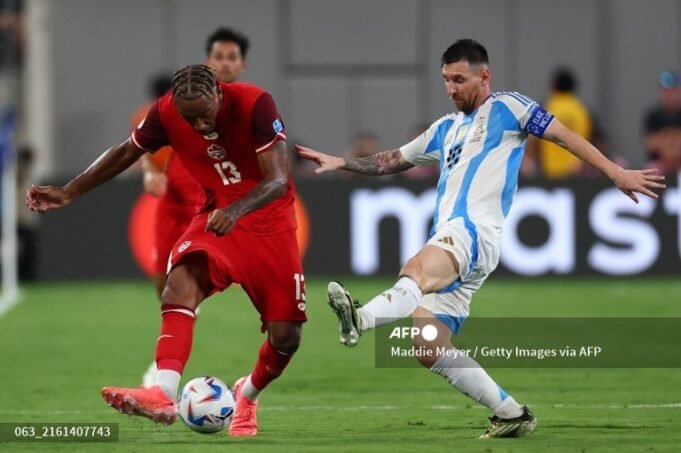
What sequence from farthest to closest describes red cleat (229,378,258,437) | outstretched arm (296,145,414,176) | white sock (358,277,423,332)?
1. outstretched arm (296,145,414,176)
2. red cleat (229,378,258,437)
3. white sock (358,277,423,332)

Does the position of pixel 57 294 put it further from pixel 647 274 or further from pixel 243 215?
pixel 243 215

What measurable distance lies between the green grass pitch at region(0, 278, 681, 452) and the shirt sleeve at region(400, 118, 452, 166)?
1513mm

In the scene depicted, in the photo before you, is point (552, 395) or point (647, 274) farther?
point (647, 274)

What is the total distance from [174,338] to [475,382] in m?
1.61

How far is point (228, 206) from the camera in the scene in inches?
308

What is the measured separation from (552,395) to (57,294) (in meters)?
9.51

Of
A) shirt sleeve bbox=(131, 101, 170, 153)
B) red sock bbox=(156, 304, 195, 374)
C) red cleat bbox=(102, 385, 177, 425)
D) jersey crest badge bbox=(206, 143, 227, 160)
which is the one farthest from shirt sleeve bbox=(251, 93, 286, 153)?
red cleat bbox=(102, 385, 177, 425)

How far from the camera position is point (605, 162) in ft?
26.5

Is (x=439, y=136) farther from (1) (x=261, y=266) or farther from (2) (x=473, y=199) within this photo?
(1) (x=261, y=266)

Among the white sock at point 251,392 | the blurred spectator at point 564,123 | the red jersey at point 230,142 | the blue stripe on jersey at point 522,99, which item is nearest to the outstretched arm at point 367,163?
the red jersey at point 230,142

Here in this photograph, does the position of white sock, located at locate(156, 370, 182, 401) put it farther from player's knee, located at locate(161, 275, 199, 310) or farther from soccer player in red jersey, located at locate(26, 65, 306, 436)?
player's knee, located at locate(161, 275, 199, 310)

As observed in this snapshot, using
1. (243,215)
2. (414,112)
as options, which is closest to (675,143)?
(414,112)

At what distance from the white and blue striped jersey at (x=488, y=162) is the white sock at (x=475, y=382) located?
696mm

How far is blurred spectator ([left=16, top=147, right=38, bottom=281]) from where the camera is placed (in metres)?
19.4
